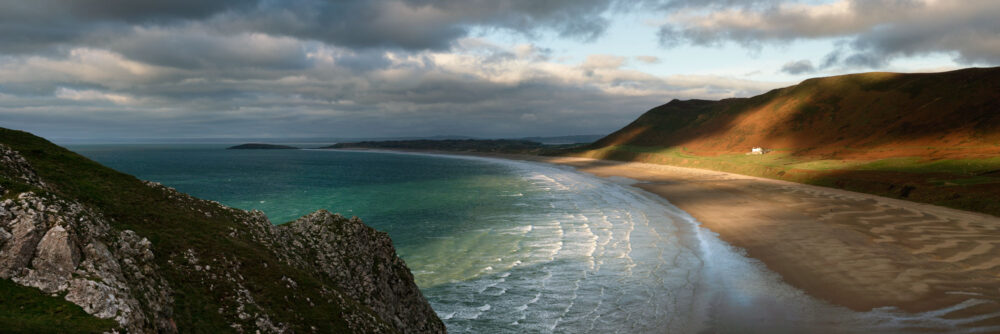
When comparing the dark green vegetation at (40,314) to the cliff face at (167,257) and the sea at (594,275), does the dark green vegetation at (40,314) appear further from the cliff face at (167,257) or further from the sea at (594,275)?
the sea at (594,275)

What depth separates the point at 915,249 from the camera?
29.2m

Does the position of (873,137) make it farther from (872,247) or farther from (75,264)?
(75,264)

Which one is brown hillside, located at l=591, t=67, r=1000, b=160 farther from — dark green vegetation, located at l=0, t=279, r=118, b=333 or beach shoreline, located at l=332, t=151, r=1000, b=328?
dark green vegetation, located at l=0, t=279, r=118, b=333

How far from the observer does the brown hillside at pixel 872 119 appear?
8769 centimetres

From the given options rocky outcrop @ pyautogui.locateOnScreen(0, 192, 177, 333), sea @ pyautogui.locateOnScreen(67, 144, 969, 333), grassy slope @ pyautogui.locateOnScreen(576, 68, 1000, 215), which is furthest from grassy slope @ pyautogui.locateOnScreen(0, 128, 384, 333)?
grassy slope @ pyautogui.locateOnScreen(576, 68, 1000, 215)

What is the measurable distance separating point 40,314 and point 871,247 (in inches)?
1560

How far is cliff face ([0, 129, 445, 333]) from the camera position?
593 centimetres

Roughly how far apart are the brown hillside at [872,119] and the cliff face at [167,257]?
92.8 m

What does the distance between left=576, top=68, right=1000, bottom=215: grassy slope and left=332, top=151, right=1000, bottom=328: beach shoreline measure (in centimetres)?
773

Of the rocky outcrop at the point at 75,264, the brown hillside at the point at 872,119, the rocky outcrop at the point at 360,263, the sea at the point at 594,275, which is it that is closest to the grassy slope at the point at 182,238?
the rocky outcrop at the point at 75,264

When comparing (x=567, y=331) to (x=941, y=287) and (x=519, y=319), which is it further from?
(x=941, y=287)

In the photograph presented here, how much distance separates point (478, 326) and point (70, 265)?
15.4 m

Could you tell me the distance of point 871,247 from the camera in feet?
98.7

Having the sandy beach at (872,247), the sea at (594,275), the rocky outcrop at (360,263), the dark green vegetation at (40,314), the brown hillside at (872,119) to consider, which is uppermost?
the brown hillside at (872,119)
